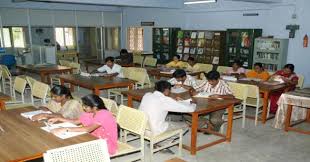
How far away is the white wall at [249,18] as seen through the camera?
829 centimetres

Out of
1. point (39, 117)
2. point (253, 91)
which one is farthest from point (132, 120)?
point (253, 91)

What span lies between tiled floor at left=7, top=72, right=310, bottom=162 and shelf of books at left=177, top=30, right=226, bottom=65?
492cm

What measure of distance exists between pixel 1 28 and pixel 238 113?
32.4ft

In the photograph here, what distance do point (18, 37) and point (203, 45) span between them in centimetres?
773

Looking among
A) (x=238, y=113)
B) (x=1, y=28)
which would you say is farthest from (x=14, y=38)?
(x=238, y=113)

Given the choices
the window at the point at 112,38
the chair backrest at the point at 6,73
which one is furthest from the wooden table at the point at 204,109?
the window at the point at 112,38

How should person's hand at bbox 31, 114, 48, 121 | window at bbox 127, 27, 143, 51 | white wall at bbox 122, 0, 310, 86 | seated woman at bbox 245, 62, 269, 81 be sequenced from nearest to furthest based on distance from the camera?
person's hand at bbox 31, 114, 48, 121, seated woman at bbox 245, 62, 269, 81, white wall at bbox 122, 0, 310, 86, window at bbox 127, 27, 143, 51

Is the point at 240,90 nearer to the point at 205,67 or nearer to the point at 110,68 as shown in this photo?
the point at 205,67

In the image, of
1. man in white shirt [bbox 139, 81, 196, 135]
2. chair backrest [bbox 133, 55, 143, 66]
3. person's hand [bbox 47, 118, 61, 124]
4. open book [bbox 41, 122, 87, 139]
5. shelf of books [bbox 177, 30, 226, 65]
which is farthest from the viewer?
chair backrest [bbox 133, 55, 143, 66]

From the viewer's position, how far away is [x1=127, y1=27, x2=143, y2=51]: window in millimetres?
13813

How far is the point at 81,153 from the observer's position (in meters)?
2.33

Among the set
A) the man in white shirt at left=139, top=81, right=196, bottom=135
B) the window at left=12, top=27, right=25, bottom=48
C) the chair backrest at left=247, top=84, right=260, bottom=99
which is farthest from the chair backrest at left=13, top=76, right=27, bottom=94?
the window at left=12, top=27, right=25, bottom=48

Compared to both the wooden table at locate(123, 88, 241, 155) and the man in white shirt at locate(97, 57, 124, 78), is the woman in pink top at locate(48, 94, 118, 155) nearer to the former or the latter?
the wooden table at locate(123, 88, 241, 155)

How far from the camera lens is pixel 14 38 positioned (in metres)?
12.0
